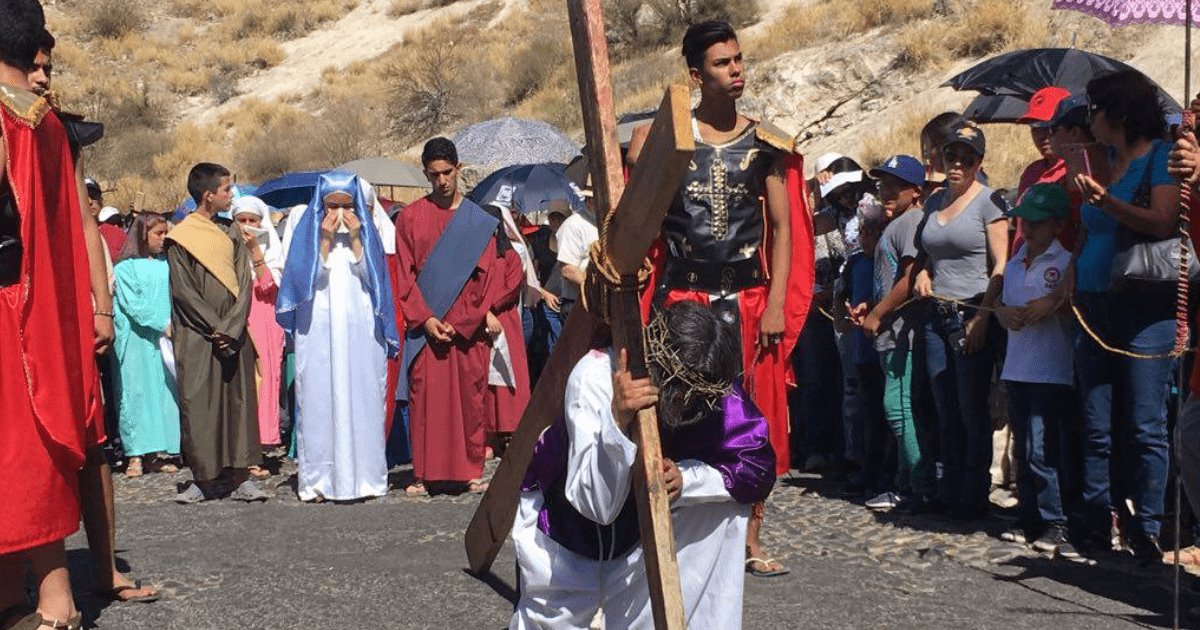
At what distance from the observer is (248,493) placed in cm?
1002

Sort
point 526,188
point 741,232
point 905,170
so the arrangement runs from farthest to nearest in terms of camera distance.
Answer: point 526,188 → point 905,170 → point 741,232

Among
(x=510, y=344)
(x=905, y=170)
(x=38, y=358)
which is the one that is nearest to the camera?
(x=38, y=358)

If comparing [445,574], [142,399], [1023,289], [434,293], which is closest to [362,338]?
[434,293]

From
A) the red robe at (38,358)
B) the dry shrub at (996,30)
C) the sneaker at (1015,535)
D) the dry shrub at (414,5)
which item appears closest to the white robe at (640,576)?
the red robe at (38,358)

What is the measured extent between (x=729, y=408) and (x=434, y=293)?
586 centimetres

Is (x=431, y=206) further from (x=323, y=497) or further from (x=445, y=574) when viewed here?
(x=445, y=574)

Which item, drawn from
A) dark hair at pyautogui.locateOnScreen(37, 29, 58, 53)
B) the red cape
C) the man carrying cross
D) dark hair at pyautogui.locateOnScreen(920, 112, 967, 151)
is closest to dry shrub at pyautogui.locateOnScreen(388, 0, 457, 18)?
dark hair at pyautogui.locateOnScreen(920, 112, 967, 151)

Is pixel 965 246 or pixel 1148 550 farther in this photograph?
pixel 965 246

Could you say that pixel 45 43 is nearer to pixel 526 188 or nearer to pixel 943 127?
pixel 943 127

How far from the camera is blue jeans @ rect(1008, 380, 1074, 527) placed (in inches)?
290

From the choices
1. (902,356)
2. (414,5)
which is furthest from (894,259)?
(414,5)

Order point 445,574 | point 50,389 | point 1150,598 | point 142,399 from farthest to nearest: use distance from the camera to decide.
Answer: point 142,399 → point 445,574 → point 1150,598 → point 50,389

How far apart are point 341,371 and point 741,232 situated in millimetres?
4562

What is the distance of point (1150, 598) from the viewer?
6.41 meters
